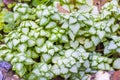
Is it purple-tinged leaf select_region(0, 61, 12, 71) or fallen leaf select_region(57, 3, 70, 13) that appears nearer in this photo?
purple-tinged leaf select_region(0, 61, 12, 71)

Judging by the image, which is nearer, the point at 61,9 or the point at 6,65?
the point at 6,65

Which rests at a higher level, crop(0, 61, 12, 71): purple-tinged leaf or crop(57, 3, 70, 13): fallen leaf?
crop(57, 3, 70, 13): fallen leaf

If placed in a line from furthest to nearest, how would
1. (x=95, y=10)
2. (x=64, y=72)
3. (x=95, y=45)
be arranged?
(x=95, y=10), (x=95, y=45), (x=64, y=72)

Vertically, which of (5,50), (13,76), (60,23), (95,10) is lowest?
(13,76)

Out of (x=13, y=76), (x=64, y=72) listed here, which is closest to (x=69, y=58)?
(x=64, y=72)

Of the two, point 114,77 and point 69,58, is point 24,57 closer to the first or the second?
point 69,58

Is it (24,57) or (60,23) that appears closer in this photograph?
(24,57)

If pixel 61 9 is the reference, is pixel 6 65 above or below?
below

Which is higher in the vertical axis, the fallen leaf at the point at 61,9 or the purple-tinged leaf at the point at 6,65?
the fallen leaf at the point at 61,9

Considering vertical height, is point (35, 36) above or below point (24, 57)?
above

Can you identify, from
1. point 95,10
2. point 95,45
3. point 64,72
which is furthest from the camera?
point 95,10

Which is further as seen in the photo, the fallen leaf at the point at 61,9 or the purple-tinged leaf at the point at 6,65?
the fallen leaf at the point at 61,9
